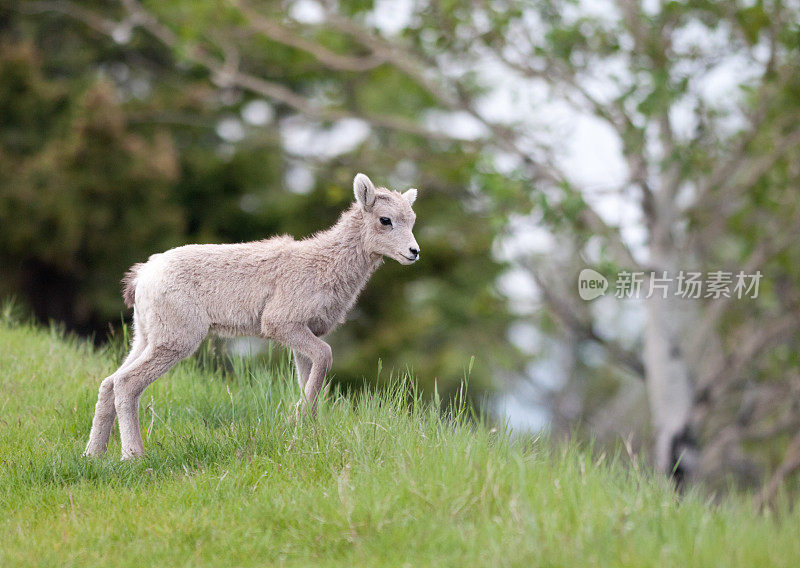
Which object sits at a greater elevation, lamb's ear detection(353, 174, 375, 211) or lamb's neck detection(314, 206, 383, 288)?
lamb's ear detection(353, 174, 375, 211)

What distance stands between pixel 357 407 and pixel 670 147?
10.9 meters

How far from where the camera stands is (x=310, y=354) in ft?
19.9

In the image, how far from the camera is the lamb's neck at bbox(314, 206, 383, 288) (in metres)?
6.38

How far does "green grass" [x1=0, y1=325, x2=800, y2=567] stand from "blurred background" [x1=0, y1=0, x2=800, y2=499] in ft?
16.8

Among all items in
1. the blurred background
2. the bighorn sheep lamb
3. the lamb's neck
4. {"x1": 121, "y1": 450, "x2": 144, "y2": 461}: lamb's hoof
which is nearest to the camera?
{"x1": 121, "y1": 450, "x2": 144, "y2": 461}: lamb's hoof

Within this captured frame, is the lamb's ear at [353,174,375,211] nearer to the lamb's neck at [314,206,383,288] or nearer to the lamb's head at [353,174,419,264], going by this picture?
the lamb's head at [353,174,419,264]

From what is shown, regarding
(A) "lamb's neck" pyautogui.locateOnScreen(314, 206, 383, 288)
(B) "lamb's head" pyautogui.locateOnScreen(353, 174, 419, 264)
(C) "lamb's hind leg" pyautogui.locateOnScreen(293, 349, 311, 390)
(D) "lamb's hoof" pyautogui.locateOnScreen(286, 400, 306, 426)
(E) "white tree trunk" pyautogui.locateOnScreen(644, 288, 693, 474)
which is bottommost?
(E) "white tree trunk" pyautogui.locateOnScreen(644, 288, 693, 474)

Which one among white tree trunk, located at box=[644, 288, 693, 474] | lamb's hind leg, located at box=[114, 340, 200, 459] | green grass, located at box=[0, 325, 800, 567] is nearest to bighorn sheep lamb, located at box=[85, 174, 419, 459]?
lamb's hind leg, located at box=[114, 340, 200, 459]

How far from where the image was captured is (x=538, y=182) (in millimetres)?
15680

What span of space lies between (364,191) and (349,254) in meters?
0.48

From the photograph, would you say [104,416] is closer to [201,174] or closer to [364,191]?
[364,191]

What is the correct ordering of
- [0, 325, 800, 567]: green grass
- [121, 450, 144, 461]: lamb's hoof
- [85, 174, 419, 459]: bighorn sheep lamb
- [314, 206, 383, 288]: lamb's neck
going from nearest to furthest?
[0, 325, 800, 567]: green grass, [121, 450, 144, 461]: lamb's hoof, [85, 174, 419, 459]: bighorn sheep lamb, [314, 206, 383, 288]: lamb's neck

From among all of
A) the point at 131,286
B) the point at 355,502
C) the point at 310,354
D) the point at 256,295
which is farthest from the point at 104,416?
the point at 355,502

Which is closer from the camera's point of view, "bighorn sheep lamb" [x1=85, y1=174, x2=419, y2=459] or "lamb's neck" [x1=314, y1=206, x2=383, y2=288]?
"bighorn sheep lamb" [x1=85, y1=174, x2=419, y2=459]
